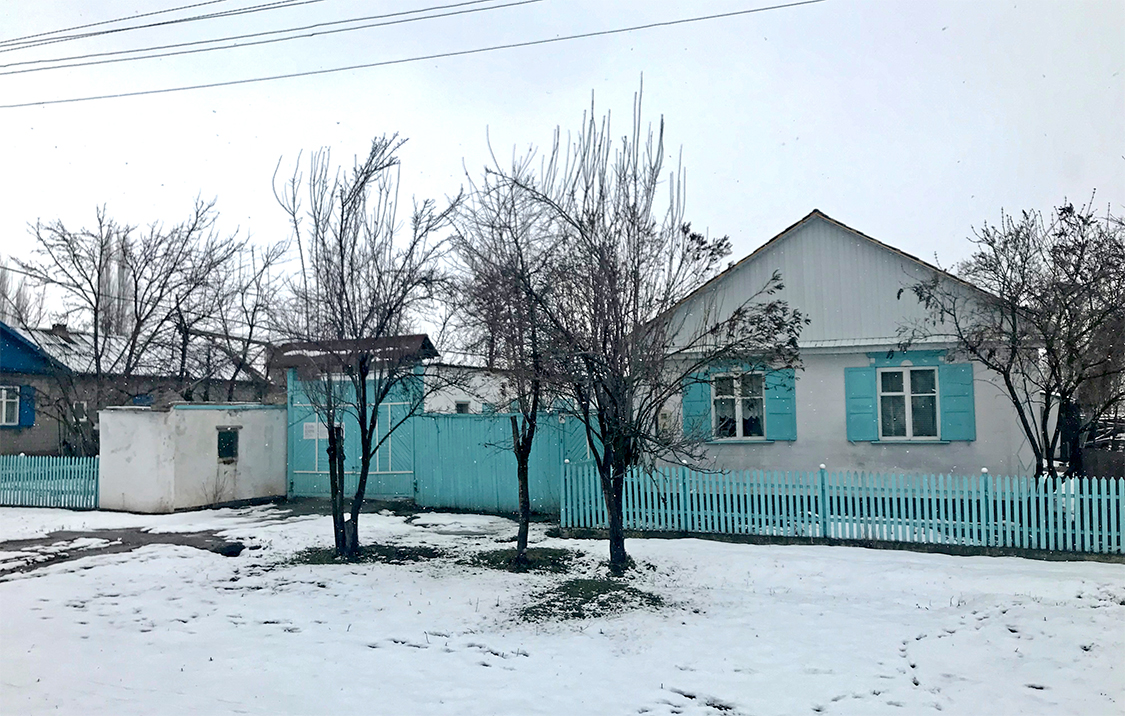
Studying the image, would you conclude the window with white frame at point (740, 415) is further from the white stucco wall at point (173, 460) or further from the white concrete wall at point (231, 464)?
the white stucco wall at point (173, 460)

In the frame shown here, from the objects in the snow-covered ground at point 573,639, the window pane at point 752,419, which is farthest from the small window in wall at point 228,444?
the window pane at point 752,419

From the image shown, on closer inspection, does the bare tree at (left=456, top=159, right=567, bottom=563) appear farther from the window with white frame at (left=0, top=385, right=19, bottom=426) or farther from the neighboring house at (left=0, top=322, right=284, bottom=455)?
the window with white frame at (left=0, top=385, right=19, bottom=426)

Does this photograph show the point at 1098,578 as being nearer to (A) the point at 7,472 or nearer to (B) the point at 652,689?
(B) the point at 652,689

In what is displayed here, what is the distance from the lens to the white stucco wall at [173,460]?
14703 mm

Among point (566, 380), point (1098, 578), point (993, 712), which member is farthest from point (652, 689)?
point (1098, 578)

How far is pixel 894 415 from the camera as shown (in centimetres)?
1363

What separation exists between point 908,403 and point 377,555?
9.33 m

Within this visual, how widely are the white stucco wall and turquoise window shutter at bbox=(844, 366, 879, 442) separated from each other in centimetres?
1196

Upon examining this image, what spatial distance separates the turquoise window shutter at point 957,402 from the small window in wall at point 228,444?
→ 13.5 metres

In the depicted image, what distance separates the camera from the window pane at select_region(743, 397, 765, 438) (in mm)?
14453

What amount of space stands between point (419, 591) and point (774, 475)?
5.38 meters

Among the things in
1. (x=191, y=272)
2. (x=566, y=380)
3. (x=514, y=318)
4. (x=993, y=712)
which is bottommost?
(x=993, y=712)

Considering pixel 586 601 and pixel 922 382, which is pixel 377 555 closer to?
pixel 586 601

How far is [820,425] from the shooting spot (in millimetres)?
13977
